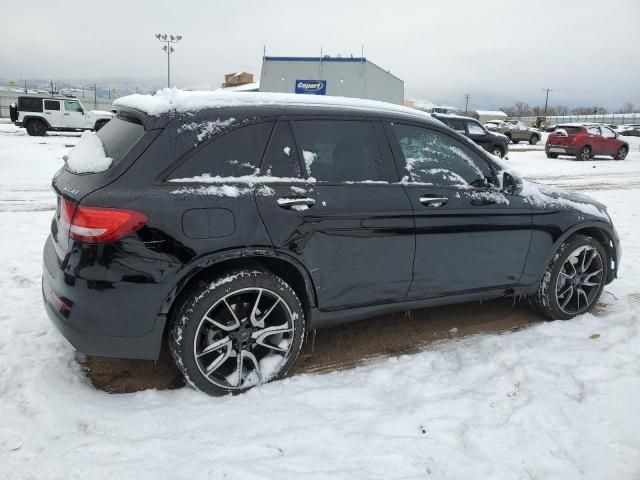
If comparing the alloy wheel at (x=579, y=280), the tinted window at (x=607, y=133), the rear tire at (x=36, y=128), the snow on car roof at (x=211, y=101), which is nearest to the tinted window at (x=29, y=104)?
the rear tire at (x=36, y=128)

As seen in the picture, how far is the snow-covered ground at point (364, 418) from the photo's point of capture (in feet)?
7.55

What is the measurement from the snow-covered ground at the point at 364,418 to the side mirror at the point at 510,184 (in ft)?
3.66

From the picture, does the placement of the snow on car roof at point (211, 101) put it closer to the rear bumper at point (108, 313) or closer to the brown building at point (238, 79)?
the rear bumper at point (108, 313)

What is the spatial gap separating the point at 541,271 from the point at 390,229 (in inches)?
61.4

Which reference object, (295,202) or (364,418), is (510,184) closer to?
(295,202)

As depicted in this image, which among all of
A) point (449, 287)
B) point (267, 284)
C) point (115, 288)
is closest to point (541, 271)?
point (449, 287)

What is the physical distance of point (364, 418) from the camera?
269 cm

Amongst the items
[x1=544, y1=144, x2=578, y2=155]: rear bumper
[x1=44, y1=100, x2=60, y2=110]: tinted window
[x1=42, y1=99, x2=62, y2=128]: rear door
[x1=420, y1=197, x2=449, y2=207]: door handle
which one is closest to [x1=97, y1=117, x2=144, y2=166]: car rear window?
[x1=420, y1=197, x2=449, y2=207]: door handle

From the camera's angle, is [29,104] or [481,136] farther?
[29,104]

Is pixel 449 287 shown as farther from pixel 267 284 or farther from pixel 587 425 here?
pixel 267 284

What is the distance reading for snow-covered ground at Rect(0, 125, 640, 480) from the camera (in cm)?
230

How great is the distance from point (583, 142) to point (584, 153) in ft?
1.49

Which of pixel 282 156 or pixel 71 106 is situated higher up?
pixel 71 106

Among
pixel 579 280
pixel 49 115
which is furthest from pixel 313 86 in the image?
pixel 579 280
